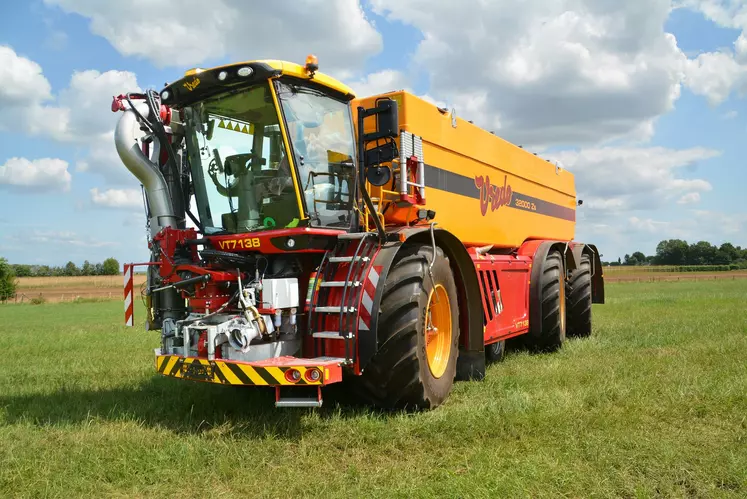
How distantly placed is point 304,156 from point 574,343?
6545 millimetres

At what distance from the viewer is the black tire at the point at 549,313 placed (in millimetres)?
9156

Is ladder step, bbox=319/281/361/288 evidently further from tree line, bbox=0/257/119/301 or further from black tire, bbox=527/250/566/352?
tree line, bbox=0/257/119/301

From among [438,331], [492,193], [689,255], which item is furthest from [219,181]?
[689,255]

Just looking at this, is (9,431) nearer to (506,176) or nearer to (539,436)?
(539,436)

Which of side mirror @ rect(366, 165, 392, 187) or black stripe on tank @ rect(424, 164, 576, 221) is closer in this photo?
side mirror @ rect(366, 165, 392, 187)

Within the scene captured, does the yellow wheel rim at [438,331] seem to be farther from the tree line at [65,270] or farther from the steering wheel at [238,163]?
the tree line at [65,270]

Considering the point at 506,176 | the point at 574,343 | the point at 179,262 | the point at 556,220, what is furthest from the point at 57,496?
the point at 556,220

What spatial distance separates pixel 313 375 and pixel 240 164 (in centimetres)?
217

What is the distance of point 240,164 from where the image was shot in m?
5.73

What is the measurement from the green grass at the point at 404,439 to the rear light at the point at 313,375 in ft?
1.58

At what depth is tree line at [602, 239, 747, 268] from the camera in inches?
3757

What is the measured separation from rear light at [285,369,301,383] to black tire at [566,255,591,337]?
7556 mm

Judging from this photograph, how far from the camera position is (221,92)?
5559mm

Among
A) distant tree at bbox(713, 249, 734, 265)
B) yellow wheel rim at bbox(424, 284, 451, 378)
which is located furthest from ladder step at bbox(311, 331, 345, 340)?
distant tree at bbox(713, 249, 734, 265)
